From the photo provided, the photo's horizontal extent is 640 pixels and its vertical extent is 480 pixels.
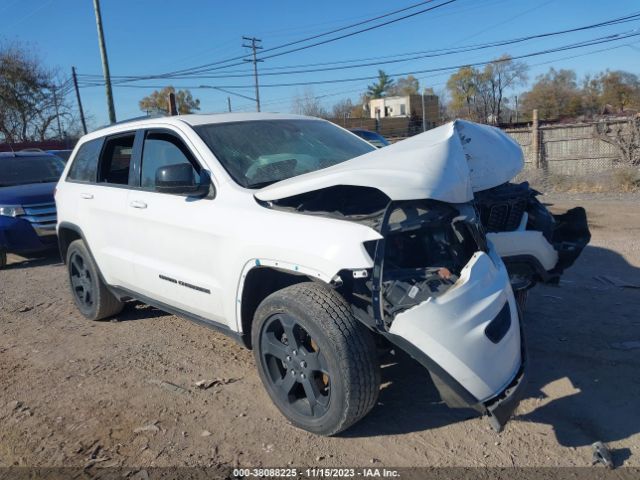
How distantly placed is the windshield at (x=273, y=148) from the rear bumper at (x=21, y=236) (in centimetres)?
520

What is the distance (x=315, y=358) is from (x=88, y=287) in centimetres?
324

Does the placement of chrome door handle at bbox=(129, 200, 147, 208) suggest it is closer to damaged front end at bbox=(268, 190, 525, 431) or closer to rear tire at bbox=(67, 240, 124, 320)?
rear tire at bbox=(67, 240, 124, 320)

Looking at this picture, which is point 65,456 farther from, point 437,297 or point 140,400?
point 437,297

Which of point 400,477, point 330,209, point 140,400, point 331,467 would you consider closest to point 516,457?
point 400,477

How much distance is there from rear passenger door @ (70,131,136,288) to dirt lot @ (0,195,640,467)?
72 centimetres

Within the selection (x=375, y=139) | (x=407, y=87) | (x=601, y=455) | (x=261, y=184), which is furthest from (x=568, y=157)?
(x=407, y=87)

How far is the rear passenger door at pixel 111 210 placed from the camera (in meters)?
4.50

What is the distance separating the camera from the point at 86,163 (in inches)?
209

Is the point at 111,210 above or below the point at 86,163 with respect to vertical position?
below

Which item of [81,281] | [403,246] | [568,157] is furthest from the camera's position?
[568,157]

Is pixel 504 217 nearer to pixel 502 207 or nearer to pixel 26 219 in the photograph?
pixel 502 207

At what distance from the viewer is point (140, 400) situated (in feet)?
12.1

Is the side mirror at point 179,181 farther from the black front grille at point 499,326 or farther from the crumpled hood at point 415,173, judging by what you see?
the black front grille at point 499,326

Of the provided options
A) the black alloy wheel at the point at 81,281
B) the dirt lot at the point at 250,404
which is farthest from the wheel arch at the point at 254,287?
the black alloy wheel at the point at 81,281
